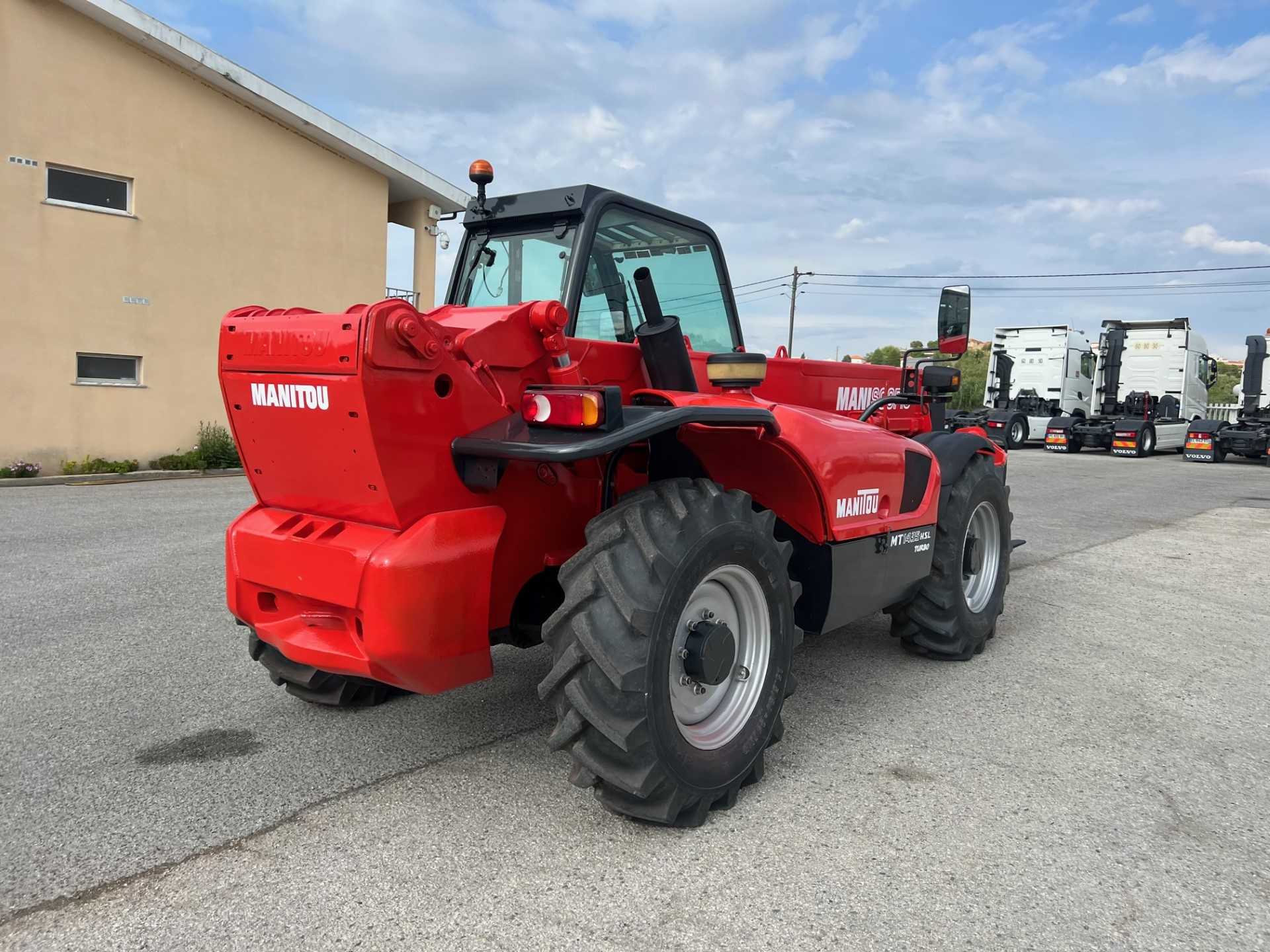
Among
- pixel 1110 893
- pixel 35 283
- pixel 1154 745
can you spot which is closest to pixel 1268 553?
pixel 1154 745

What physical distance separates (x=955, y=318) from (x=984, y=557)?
1446 millimetres

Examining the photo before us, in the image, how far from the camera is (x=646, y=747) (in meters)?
2.80

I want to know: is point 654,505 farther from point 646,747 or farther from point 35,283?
point 35,283

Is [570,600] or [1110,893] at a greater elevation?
[570,600]

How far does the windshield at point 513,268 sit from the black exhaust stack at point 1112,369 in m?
25.7

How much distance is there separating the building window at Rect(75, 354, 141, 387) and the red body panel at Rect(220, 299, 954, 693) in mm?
12605

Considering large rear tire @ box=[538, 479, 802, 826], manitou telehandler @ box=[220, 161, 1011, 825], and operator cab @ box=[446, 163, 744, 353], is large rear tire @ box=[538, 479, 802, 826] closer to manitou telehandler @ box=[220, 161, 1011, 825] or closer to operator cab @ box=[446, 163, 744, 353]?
manitou telehandler @ box=[220, 161, 1011, 825]

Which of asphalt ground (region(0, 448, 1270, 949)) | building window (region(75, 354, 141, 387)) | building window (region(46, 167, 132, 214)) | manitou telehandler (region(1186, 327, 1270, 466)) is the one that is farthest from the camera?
manitou telehandler (region(1186, 327, 1270, 466))

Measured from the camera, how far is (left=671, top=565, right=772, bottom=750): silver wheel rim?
313cm

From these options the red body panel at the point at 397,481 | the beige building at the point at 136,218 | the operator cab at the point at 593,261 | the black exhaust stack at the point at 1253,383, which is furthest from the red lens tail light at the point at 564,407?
the black exhaust stack at the point at 1253,383

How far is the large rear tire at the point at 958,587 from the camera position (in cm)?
471

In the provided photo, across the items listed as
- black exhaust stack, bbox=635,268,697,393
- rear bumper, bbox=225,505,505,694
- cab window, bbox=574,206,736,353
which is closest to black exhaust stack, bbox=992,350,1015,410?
cab window, bbox=574,206,736,353

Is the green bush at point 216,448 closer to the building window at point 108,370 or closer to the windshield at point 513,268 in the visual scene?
the building window at point 108,370

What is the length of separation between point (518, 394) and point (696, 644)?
104 cm
